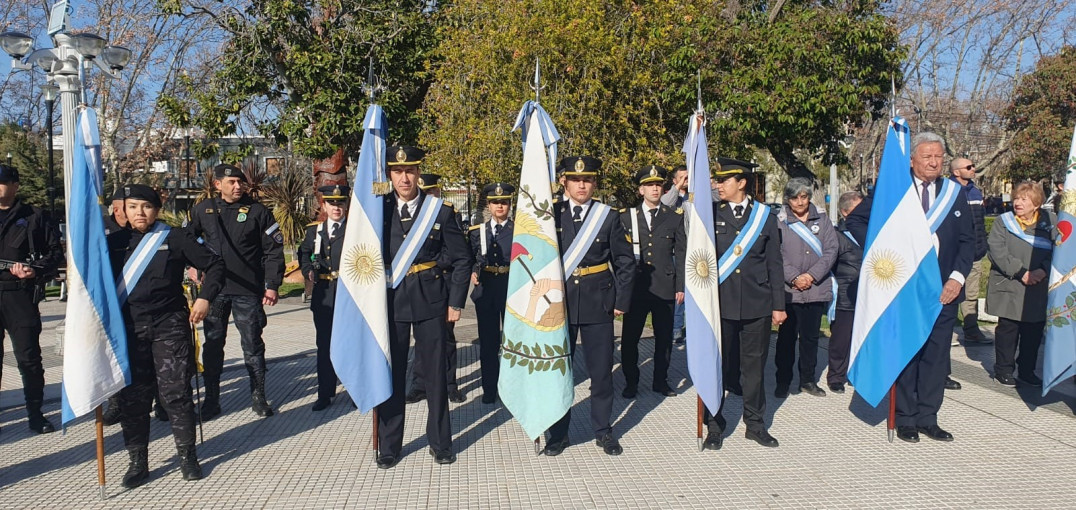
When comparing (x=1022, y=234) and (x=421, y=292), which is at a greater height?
(x=1022, y=234)

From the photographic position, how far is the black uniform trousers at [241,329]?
6277 millimetres

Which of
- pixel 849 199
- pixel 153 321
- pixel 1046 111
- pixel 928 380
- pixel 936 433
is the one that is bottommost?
pixel 936 433

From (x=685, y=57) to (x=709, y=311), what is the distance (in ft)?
31.4

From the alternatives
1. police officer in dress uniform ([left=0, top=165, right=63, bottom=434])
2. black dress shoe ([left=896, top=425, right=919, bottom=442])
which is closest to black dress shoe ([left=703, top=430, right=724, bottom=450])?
black dress shoe ([left=896, top=425, right=919, bottom=442])

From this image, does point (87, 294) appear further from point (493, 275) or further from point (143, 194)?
point (493, 275)

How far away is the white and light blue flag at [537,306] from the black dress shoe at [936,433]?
252 centimetres

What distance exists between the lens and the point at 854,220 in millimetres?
6383

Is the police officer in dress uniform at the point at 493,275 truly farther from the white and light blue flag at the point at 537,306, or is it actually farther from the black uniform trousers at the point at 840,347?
the black uniform trousers at the point at 840,347

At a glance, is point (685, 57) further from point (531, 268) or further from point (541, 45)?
point (531, 268)

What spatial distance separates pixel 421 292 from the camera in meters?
5.18

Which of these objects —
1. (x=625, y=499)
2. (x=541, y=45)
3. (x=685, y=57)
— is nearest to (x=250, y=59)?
(x=541, y=45)

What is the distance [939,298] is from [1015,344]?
232 centimetres

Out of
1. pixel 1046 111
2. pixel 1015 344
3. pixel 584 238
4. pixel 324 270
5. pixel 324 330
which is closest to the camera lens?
pixel 584 238

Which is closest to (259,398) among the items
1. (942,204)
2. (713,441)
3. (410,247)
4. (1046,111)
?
(410,247)
